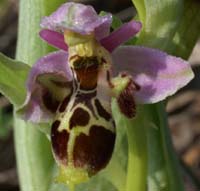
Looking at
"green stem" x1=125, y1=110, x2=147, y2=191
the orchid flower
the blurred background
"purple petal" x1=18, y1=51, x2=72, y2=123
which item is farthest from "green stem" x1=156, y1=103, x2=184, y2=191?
the blurred background

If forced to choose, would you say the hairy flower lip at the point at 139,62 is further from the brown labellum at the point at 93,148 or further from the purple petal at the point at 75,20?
the brown labellum at the point at 93,148

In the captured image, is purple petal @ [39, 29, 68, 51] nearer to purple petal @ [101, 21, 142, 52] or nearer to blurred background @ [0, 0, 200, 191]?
purple petal @ [101, 21, 142, 52]

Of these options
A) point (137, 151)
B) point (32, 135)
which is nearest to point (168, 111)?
point (32, 135)

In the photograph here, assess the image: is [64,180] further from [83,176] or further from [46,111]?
[46,111]

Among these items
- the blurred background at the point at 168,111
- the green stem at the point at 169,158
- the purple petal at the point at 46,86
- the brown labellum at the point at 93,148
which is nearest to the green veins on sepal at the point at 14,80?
the purple petal at the point at 46,86

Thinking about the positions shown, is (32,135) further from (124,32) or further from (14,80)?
(124,32)

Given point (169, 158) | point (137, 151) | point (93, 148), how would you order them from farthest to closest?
point (169, 158)
point (137, 151)
point (93, 148)
